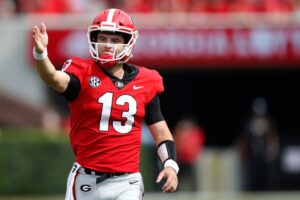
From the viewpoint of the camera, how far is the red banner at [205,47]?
61.2 ft

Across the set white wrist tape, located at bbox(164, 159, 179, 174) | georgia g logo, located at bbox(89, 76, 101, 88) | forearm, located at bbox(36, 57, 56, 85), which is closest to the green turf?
white wrist tape, located at bbox(164, 159, 179, 174)

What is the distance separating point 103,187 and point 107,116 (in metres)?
0.46

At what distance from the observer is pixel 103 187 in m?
6.55

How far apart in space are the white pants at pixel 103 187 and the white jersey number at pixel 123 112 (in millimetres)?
311

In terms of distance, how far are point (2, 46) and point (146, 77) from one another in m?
12.6

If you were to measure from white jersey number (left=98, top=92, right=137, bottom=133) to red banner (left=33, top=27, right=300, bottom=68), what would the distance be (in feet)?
39.1

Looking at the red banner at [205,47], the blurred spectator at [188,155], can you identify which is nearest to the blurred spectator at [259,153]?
the blurred spectator at [188,155]

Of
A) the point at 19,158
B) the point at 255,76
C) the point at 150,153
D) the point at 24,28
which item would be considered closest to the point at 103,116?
the point at 19,158

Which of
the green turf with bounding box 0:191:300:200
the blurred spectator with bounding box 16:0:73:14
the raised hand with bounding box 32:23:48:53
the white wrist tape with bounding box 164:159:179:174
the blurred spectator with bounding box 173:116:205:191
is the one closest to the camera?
the raised hand with bounding box 32:23:48:53

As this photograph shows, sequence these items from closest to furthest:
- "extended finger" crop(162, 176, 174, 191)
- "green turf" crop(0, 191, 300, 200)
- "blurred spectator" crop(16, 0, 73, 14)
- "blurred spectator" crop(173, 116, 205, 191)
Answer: "extended finger" crop(162, 176, 174, 191) → "green turf" crop(0, 191, 300, 200) → "blurred spectator" crop(173, 116, 205, 191) → "blurred spectator" crop(16, 0, 73, 14)

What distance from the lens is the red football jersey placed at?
6.53 meters

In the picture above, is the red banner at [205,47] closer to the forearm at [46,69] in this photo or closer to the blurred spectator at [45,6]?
the blurred spectator at [45,6]

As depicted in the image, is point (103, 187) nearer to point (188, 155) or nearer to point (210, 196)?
point (210, 196)

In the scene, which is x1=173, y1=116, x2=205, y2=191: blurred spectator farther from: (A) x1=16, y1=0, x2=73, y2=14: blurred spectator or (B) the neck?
(B) the neck
